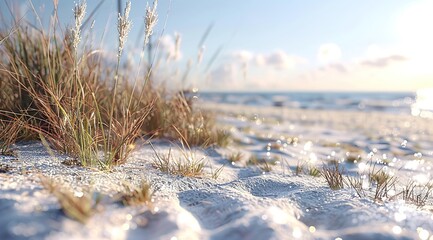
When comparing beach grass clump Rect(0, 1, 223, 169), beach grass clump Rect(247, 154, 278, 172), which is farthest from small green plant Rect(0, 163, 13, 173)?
beach grass clump Rect(247, 154, 278, 172)

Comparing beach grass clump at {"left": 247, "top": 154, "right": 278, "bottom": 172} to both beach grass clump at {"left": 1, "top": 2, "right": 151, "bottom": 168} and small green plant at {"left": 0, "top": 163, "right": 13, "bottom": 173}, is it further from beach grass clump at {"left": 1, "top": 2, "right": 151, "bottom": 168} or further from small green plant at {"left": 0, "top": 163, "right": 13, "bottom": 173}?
small green plant at {"left": 0, "top": 163, "right": 13, "bottom": 173}

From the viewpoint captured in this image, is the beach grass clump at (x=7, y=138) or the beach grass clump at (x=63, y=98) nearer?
the beach grass clump at (x=63, y=98)

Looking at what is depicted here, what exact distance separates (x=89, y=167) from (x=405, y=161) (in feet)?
11.0

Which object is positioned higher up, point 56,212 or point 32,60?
point 32,60

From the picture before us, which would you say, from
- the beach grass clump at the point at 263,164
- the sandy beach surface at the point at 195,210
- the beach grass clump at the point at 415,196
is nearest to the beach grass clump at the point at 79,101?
the sandy beach surface at the point at 195,210

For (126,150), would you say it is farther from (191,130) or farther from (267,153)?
(267,153)

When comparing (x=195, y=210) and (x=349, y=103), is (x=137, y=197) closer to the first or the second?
(x=195, y=210)

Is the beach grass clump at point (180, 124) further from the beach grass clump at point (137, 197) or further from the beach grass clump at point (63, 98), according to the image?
the beach grass clump at point (137, 197)

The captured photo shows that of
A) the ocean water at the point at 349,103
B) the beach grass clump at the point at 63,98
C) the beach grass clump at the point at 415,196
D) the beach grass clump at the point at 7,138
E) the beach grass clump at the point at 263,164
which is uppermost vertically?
the beach grass clump at the point at 63,98

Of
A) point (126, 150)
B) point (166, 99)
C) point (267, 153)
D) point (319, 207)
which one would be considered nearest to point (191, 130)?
point (166, 99)

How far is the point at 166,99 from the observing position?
3.93 m

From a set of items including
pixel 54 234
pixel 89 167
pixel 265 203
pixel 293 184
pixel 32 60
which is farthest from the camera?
pixel 32 60

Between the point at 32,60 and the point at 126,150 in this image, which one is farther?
the point at 32,60

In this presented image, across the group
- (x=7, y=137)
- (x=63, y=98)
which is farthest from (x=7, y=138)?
(x=63, y=98)
